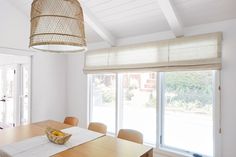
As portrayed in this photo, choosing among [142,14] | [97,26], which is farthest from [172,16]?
[97,26]

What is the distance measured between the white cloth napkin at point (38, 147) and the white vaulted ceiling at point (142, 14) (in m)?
1.90

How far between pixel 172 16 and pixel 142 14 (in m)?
0.51

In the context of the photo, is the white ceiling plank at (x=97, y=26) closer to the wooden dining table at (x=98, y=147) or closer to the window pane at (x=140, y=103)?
the window pane at (x=140, y=103)

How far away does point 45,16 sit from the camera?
158 centimetres

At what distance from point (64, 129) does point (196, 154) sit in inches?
75.2

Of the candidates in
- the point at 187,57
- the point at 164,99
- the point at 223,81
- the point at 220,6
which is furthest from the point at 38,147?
the point at 220,6

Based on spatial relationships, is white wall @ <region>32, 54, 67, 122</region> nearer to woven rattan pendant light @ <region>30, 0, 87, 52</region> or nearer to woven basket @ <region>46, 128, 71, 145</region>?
woven basket @ <region>46, 128, 71, 145</region>

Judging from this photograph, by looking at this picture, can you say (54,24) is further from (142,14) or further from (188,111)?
(188,111)

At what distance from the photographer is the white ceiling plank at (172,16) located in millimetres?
2269

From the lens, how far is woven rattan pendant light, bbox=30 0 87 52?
158 centimetres

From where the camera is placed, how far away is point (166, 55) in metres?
2.77

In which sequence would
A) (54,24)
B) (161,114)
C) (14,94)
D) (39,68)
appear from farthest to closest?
(14,94)
(39,68)
(161,114)
(54,24)

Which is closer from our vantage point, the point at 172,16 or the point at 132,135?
the point at 132,135

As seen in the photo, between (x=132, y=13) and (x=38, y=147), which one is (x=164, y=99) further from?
(x=38, y=147)
